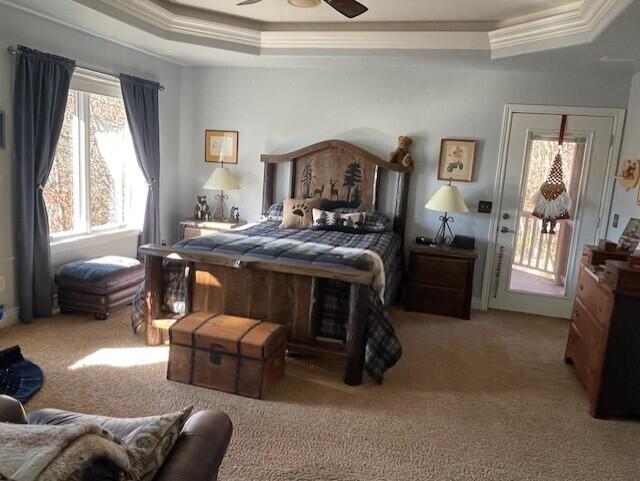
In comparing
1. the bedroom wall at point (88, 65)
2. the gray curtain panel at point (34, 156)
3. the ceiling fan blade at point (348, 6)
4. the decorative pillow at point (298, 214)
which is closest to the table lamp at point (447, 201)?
the decorative pillow at point (298, 214)

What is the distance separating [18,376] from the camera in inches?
109

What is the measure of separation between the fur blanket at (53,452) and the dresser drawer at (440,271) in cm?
378

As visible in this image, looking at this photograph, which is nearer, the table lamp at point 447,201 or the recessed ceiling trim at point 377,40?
the recessed ceiling trim at point 377,40

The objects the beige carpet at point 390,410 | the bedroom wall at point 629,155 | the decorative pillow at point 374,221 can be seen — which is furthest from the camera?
the decorative pillow at point 374,221

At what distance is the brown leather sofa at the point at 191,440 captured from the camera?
1.10 metres

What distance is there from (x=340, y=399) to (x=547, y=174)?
10.2 feet

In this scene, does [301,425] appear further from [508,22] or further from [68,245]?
[508,22]

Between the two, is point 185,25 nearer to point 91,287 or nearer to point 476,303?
point 91,287

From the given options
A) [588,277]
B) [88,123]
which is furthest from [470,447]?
[88,123]

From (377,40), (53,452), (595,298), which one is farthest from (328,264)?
(53,452)

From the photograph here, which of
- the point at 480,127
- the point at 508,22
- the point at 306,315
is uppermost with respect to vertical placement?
the point at 508,22

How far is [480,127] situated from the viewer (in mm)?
4637

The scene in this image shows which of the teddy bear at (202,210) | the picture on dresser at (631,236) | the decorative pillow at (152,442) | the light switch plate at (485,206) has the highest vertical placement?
the light switch plate at (485,206)

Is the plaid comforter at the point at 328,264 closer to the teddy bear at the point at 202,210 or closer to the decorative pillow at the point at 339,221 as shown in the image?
the decorative pillow at the point at 339,221
